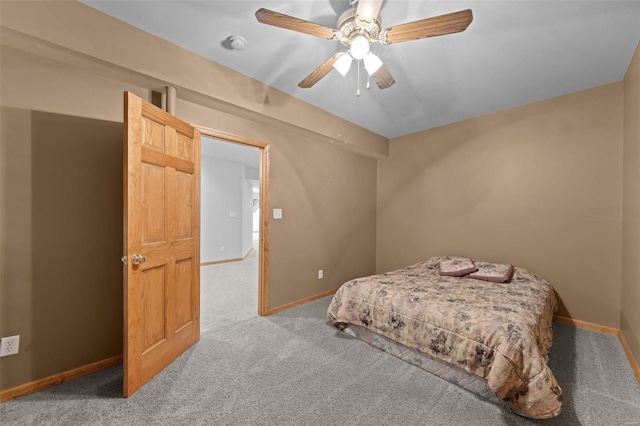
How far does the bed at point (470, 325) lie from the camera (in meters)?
1.57

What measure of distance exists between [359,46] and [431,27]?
421 mm

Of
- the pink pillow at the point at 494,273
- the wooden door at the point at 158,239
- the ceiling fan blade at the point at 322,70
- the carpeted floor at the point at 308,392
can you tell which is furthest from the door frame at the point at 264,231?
the pink pillow at the point at 494,273

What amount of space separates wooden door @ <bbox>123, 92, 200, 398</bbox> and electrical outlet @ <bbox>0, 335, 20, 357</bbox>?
716 mm

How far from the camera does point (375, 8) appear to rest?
150cm

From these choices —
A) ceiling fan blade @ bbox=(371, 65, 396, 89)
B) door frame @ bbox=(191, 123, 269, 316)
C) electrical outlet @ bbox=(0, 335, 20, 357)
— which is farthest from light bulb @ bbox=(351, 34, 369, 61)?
electrical outlet @ bbox=(0, 335, 20, 357)

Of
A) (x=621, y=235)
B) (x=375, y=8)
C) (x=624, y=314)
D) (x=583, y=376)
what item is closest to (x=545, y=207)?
(x=621, y=235)

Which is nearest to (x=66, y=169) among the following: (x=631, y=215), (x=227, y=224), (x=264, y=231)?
(x=264, y=231)

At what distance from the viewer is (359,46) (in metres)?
1.67

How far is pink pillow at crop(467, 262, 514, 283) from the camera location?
2.82m

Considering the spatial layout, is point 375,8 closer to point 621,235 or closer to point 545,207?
point 545,207

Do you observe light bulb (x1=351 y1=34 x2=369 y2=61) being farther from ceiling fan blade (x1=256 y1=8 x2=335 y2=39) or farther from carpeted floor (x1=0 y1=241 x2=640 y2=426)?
carpeted floor (x1=0 y1=241 x2=640 y2=426)

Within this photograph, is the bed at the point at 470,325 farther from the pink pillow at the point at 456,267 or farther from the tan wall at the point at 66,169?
the tan wall at the point at 66,169

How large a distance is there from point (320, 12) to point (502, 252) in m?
3.46

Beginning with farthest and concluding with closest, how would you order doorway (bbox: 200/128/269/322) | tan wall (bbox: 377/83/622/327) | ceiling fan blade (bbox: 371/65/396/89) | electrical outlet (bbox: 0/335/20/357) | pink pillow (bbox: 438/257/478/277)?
doorway (bbox: 200/128/269/322), pink pillow (bbox: 438/257/478/277), tan wall (bbox: 377/83/622/327), ceiling fan blade (bbox: 371/65/396/89), electrical outlet (bbox: 0/335/20/357)
